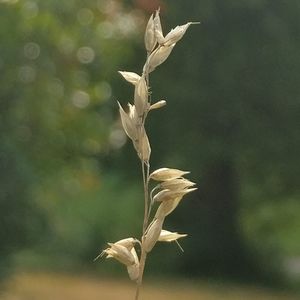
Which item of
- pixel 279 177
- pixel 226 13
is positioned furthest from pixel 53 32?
pixel 279 177

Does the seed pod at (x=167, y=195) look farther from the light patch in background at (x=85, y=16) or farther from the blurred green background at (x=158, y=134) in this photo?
the light patch in background at (x=85, y=16)

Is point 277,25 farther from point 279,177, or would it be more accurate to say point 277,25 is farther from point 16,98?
point 16,98

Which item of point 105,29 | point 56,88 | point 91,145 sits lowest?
point 91,145

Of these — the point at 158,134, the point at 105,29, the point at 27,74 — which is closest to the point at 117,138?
the point at 158,134

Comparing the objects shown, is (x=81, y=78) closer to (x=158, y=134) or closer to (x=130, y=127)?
(x=158, y=134)

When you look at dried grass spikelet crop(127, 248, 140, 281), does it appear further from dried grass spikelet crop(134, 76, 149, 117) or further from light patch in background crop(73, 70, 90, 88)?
light patch in background crop(73, 70, 90, 88)

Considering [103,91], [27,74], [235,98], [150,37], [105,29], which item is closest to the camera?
[150,37]
